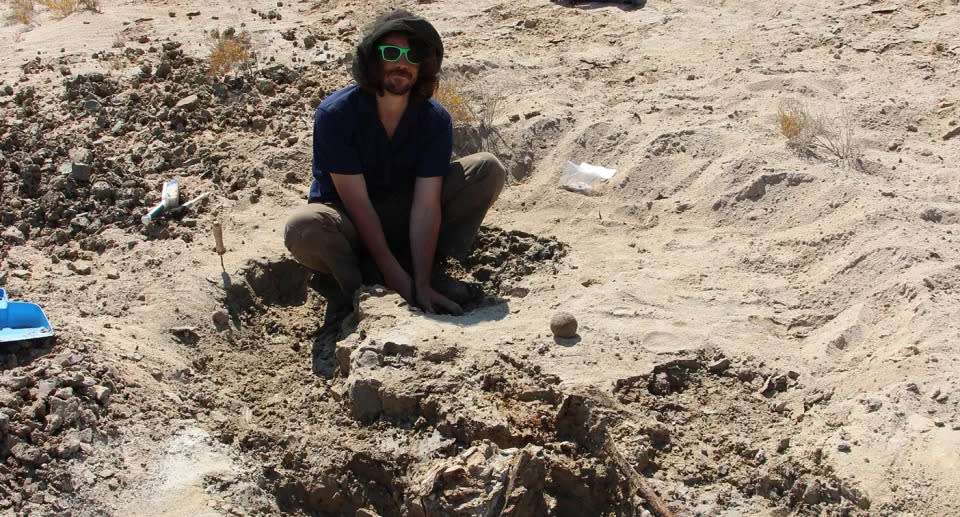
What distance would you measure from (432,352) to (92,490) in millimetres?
1129

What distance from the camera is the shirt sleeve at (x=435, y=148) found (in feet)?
12.3

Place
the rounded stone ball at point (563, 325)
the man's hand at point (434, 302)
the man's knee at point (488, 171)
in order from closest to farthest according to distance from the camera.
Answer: the rounded stone ball at point (563, 325) → the man's hand at point (434, 302) → the man's knee at point (488, 171)

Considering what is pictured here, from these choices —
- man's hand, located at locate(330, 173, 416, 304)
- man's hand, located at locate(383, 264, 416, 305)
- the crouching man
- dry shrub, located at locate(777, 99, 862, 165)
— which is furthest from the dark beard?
dry shrub, located at locate(777, 99, 862, 165)

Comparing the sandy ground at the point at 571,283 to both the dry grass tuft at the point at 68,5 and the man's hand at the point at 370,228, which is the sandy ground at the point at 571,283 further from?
the dry grass tuft at the point at 68,5

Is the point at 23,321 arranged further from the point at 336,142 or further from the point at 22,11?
the point at 22,11

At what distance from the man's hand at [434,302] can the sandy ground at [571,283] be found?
0.32 feet

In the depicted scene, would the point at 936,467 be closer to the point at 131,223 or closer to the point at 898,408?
the point at 898,408

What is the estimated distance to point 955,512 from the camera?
99.0 inches

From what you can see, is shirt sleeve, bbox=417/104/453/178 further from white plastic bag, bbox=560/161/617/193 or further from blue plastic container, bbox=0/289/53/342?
blue plastic container, bbox=0/289/53/342

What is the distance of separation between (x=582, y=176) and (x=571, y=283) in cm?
105

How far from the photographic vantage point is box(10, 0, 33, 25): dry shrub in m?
6.70

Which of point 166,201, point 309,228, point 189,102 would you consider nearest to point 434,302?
point 309,228

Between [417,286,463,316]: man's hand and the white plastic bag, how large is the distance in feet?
4.15

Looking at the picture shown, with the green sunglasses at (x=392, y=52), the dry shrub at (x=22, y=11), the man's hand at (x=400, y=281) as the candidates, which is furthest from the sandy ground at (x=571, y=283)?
the green sunglasses at (x=392, y=52)
